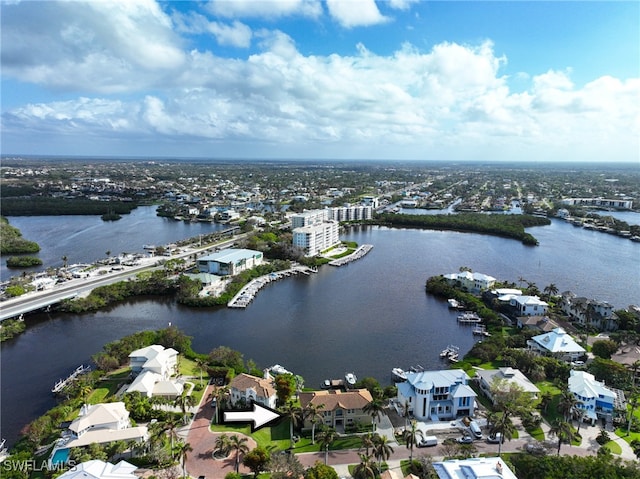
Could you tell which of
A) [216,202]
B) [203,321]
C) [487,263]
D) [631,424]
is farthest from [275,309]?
[216,202]

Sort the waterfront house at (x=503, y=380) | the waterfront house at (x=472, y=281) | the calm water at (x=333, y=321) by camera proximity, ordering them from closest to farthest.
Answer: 1. the waterfront house at (x=503, y=380)
2. the calm water at (x=333, y=321)
3. the waterfront house at (x=472, y=281)

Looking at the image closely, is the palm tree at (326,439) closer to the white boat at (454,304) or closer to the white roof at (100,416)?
the white roof at (100,416)

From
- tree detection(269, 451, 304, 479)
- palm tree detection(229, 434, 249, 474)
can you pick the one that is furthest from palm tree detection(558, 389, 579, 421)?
palm tree detection(229, 434, 249, 474)

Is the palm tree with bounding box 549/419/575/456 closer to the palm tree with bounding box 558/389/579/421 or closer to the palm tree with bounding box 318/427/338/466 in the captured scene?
the palm tree with bounding box 558/389/579/421

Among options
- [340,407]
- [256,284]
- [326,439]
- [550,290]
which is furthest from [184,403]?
[550,290]

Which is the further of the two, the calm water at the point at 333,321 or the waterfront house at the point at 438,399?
the calm water at the point at 333,321

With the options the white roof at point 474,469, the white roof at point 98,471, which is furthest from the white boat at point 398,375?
the white roof at point 98,471
